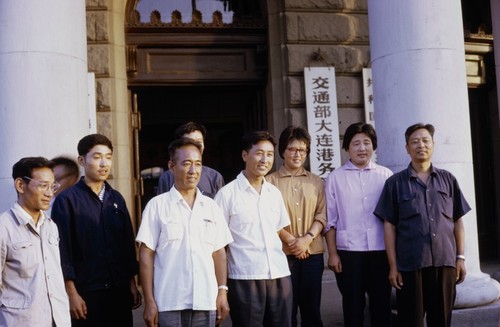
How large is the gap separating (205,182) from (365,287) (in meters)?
1.59

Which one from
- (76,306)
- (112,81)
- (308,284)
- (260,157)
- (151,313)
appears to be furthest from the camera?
(112,81)

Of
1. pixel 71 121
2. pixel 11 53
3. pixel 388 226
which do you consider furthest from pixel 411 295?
pixel 11 53

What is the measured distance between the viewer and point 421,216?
14.2 feet

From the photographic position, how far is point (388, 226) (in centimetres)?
446

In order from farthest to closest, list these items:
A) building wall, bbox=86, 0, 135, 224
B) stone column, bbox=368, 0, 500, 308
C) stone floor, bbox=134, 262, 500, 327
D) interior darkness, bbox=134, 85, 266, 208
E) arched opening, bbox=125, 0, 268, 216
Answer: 1. interior darkness, bbox=134, 85, 266, 208
2. arched opening, bbox=125, 0, 268, 216
3. building wall, bbox=86, 0, 135, 224
4. stone column, bbox=368, 0, 500, 308
5. stone floor, bbox=134, 262, 500, 327

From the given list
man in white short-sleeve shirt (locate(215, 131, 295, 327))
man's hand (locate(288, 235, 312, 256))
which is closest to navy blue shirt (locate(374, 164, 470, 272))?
man's hand (locate(288, 235, 312, 256))

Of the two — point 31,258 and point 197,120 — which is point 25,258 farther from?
point 197,120

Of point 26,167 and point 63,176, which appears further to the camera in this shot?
point 63,176

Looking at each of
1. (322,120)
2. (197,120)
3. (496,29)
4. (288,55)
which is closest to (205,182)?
(322,120)

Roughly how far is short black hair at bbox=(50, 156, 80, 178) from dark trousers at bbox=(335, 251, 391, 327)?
7.63 feet

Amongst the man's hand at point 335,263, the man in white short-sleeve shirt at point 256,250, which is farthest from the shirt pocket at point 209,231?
the man's hand at point 335,263

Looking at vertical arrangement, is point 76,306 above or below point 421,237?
below

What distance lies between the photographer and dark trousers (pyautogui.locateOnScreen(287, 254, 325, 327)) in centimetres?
454

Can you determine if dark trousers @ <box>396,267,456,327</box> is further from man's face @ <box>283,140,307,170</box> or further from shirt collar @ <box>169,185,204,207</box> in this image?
shirt collar @ <box>169,185,204,207</box>
